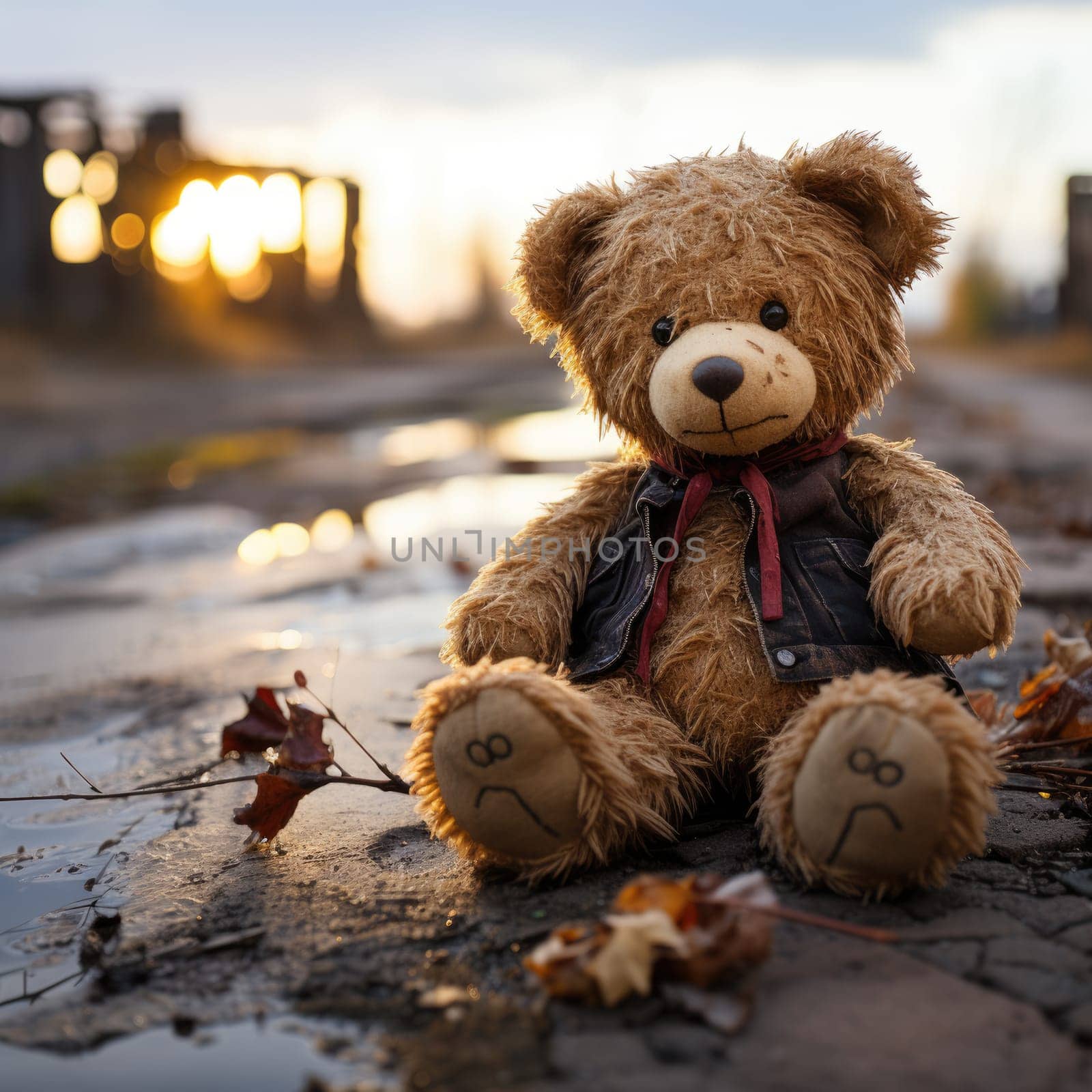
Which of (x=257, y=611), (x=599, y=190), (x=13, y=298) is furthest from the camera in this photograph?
(x=13, y=298)

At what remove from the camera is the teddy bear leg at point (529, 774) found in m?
1.66

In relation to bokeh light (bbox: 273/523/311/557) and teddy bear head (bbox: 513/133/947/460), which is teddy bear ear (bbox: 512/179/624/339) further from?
bokeh light (bbox: 273/523/311/557)

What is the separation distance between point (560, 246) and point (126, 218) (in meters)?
17.6

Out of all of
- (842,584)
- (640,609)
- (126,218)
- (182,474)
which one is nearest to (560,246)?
(640,609)

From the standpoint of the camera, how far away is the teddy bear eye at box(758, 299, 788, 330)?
2027mm

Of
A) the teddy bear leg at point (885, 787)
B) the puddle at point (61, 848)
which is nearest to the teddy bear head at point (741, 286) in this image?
the teddy bear leg at point (885, 787)

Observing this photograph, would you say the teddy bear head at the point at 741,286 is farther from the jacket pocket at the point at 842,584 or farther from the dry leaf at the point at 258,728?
the dry leaf at the point at 258,728

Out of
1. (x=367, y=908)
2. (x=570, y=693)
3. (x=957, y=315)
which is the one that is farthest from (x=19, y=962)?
(x=957, y=315)

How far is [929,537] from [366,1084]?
126cm

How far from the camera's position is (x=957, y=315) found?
37.6 meters

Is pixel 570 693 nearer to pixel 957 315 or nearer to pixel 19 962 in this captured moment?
pixel 19 962

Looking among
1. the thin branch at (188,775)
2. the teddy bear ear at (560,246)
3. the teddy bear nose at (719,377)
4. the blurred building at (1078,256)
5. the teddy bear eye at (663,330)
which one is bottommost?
the thin branch at (188,775)

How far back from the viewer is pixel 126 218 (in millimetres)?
17781

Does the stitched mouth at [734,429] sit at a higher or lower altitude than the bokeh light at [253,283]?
lower
